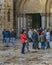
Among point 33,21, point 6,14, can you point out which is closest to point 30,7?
point 6,14

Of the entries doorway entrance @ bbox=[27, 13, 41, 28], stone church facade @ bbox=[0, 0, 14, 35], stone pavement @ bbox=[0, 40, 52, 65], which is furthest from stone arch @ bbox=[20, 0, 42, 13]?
stone pavement @ bbox=[0, 40, 52, 65]

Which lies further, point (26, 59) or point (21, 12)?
point (21, 12)

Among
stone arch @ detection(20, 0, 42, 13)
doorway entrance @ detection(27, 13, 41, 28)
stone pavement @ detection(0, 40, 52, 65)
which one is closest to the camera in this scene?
stone pavement @ detection(0, 40, 52, 65)

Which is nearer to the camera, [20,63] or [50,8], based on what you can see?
[20,63]

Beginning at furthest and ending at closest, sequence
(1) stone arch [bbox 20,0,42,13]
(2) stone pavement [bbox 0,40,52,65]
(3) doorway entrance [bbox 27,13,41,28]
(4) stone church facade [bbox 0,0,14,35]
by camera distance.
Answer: (3) doorway entrance [bbox 27,13,41,28]
(1) stone arch [bbox 20,0,42,13]
(4) stone church facade [bbox 0,0,14,35]
(2) stone pavement [bbox 0,40,52,65]

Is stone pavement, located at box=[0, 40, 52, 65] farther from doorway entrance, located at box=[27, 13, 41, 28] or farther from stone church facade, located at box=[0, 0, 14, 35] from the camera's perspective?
doorway entrance, located at box=[27, 13, 41, 28]

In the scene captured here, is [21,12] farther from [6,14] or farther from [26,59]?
[26,59]

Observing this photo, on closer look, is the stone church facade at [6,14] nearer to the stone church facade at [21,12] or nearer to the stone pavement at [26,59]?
the stone church facade at [21,12]

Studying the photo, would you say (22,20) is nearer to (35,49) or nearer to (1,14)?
(1,14)

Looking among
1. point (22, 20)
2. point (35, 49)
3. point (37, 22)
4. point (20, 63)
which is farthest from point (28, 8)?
point (20, 63)

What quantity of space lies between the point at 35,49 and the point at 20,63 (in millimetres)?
7558

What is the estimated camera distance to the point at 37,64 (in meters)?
14.2

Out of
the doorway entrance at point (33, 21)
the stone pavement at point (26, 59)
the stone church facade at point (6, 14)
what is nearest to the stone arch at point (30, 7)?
the doorway entrance at point (33, 21)

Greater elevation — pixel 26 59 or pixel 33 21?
pixel 33 21
